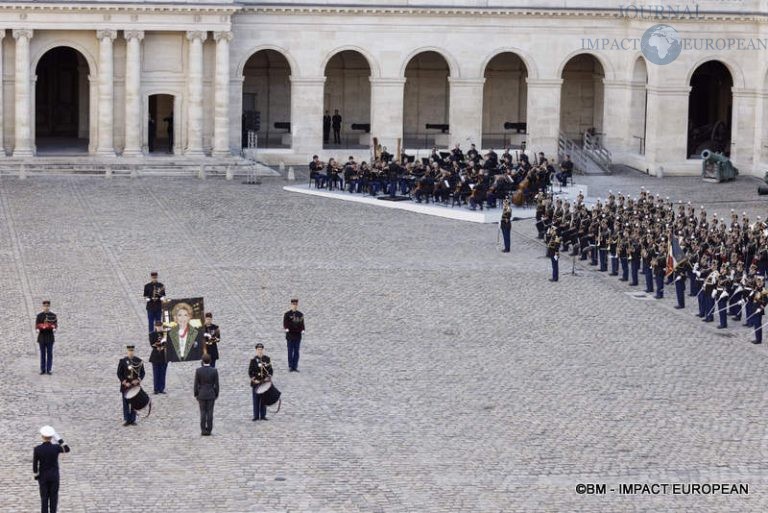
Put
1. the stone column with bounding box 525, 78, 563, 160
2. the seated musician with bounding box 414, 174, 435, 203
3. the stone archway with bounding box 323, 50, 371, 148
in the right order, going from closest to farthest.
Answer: the seated musician with bounding box 414, 174, 435, 203 → the stone column with bounding box 525, 78, 563, 160 → the stone archway with bounding box 323, 50, 371, 148

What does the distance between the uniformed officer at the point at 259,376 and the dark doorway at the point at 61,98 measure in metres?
42.1

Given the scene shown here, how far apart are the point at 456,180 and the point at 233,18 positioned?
1334 centimetres

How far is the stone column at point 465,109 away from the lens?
226ft

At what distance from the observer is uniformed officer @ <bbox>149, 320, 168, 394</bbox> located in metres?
31.3

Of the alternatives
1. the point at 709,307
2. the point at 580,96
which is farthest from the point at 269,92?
the point at 709,307

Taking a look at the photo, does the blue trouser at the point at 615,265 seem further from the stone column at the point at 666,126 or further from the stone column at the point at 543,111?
Result: the stone column at the point at 543,111

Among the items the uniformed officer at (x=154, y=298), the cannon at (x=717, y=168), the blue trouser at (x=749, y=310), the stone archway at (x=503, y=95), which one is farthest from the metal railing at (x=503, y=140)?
the uniformed officer at (x=154, y=298)

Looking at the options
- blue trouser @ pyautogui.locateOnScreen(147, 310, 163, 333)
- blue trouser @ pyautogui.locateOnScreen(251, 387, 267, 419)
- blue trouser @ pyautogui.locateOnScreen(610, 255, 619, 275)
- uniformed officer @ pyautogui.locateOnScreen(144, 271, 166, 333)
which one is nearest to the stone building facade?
blue trouser @ pyautogui.locateOnScreen(610, 255, 619, 275)

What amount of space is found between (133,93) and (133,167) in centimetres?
284

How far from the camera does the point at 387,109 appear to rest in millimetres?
68625

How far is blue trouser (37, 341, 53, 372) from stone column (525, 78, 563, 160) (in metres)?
39.2

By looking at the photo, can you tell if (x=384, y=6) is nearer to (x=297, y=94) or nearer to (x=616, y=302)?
(x=297, y=94)

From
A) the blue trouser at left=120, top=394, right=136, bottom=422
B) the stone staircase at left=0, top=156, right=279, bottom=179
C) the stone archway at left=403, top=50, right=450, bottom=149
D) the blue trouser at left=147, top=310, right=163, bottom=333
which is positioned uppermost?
the stone archway at left=403, top=50, right=450, bottom=149

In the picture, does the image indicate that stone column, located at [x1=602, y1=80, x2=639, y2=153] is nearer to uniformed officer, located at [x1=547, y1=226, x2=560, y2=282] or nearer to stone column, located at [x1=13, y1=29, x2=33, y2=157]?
stone column, located at [x1=13, y1=29, x2=33, y2=157]
